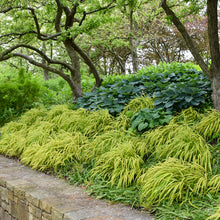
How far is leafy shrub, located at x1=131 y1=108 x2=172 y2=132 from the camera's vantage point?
351 cm

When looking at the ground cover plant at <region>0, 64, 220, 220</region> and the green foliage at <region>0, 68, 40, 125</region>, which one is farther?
the green foliage at <region>0, 68, 40, 125</region>

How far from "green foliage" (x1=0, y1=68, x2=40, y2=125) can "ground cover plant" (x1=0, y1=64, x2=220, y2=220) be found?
1729mm

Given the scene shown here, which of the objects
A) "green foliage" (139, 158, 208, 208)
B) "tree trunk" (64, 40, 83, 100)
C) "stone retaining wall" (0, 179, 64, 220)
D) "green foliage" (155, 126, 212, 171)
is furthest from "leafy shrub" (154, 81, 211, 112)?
"tree trunk" (64, 40, 83, 100)

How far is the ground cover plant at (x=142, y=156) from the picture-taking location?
2145 mm

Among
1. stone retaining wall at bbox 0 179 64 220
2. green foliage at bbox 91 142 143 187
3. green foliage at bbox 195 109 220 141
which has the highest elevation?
green foliage at bbox 195 109 220 141

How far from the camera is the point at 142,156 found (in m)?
2.96

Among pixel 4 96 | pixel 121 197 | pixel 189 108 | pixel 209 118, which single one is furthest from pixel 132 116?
pixel 4 96

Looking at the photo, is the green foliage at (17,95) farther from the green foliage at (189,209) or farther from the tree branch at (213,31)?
the green foliage at (189,209)

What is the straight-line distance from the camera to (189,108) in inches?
150

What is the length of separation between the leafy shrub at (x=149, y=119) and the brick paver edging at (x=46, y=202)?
4.26 ft

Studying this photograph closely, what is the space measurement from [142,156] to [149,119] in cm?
79

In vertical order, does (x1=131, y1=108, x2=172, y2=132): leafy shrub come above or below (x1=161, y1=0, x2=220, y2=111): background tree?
below

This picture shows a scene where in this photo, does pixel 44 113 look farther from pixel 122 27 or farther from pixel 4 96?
pixel 122 27

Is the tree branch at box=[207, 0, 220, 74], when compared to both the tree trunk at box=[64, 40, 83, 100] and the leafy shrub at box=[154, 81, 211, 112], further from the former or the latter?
the tree trunk at box=[64, 40, 83, 100]
